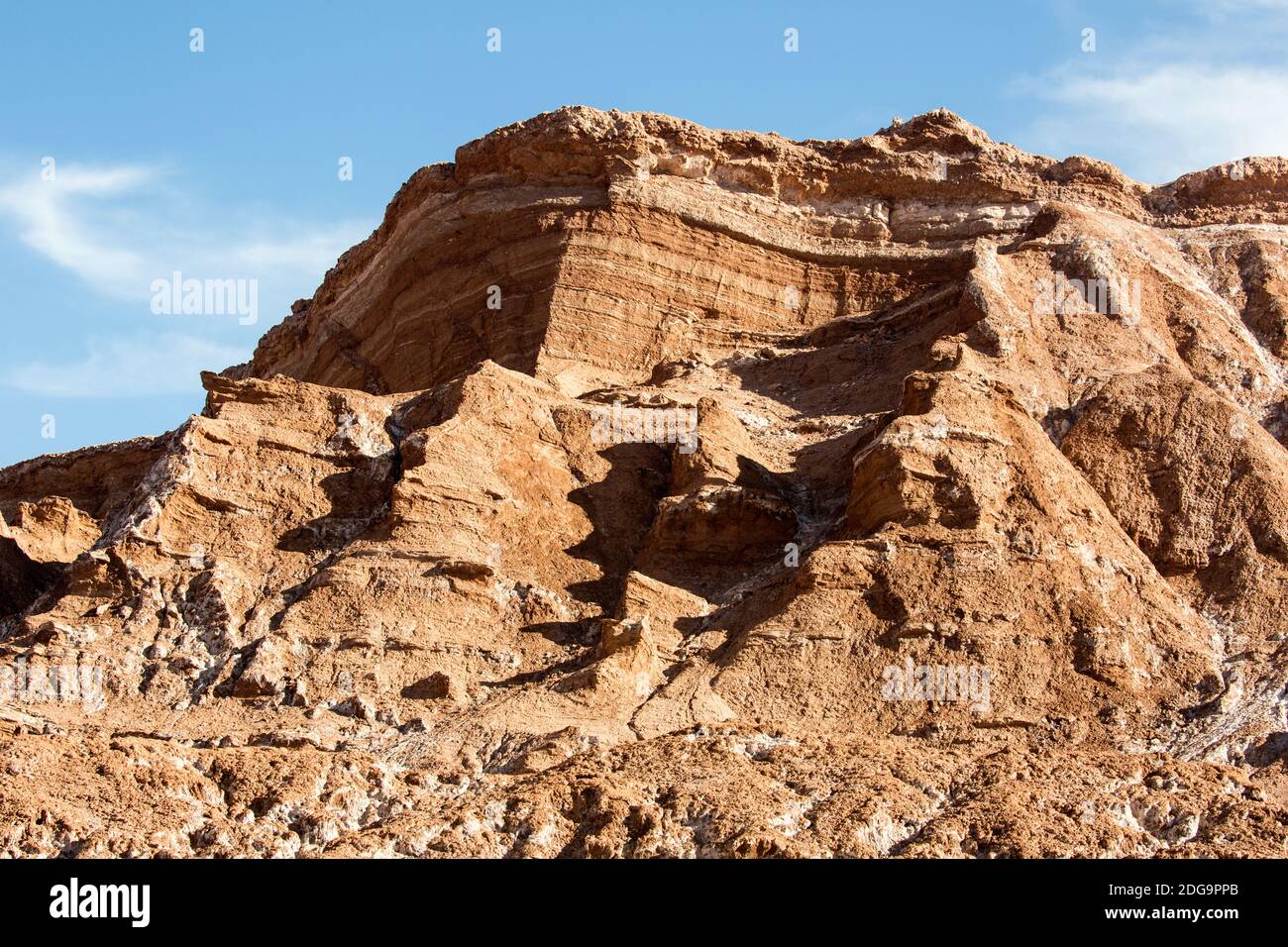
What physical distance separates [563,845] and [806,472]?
379 inches

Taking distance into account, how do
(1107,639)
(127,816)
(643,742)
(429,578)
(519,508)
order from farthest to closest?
(519,508) → (429,578) → (1107,639) → (643,742) → (127,816)

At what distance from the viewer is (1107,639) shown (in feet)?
77.5

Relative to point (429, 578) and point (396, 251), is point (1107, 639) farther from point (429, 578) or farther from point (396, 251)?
point (396, 251)

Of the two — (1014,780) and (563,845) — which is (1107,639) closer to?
(1014,780)

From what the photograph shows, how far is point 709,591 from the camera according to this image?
25.8 meters

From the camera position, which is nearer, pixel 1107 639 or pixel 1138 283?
pixel 1107 639

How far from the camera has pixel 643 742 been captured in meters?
21.9

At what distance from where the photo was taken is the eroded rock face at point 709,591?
2041 cm

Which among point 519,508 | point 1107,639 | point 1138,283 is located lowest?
point 1107,639

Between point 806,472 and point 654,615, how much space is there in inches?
170

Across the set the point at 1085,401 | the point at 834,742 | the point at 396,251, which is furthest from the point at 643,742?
the point at 396,251

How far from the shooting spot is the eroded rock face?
20406 millimetres

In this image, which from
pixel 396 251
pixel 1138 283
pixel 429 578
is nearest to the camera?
pixel 429 578
